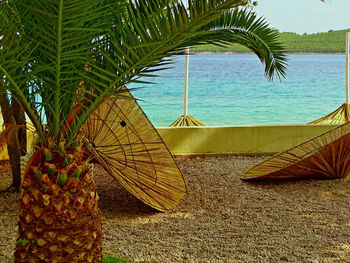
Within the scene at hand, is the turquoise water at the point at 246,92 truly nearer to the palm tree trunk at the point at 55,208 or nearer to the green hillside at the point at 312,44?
the green hillside at the point at 312,44

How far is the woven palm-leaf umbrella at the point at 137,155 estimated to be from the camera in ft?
10.9

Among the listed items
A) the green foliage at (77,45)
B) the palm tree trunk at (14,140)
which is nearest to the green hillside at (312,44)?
the palm tree trunk at (14,140)

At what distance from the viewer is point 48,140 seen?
1922 mm

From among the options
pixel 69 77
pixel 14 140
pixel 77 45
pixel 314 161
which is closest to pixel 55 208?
pixel 69 77

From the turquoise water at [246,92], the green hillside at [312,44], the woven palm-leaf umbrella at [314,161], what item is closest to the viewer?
the woven palm-leaf umbrella at [314,161]

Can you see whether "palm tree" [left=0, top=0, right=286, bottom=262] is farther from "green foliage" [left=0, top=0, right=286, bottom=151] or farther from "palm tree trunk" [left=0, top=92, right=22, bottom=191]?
"palm tree trunk" [left=0, top=92, right=22, bottom=191]

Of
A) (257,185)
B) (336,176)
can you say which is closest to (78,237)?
(257,185)

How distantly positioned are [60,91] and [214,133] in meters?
3.12

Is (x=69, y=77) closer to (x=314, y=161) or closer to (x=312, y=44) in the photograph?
(x=314, y=161)

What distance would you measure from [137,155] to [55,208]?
5.63 ft

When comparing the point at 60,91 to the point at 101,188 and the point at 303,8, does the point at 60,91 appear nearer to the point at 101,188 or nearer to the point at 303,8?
the point at 101,188

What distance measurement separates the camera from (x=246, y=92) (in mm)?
22375

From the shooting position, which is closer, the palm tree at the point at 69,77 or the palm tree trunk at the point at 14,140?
the palm tree at the point at 69,77

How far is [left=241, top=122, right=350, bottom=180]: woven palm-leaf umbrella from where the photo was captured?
3.82 m
